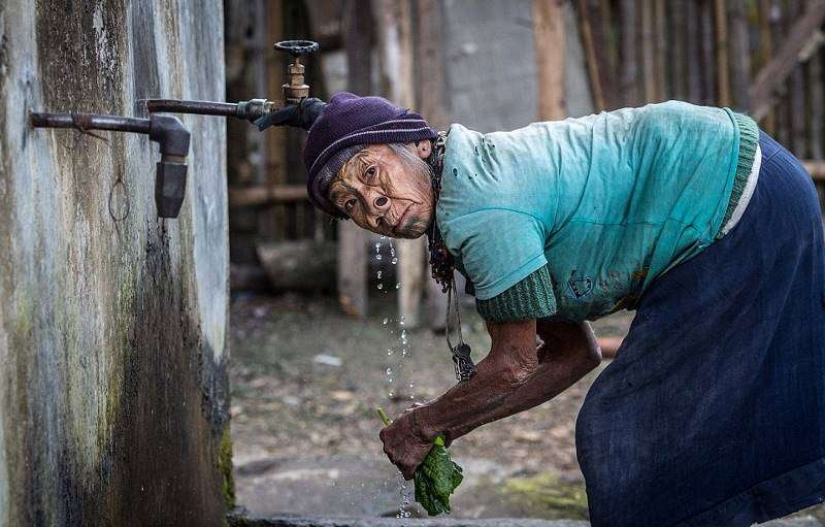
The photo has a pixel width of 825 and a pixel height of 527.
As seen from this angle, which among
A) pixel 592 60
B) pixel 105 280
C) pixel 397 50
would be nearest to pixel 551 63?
pixel 592 60

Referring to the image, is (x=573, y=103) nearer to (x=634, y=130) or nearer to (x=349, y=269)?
(x=349, y=269)

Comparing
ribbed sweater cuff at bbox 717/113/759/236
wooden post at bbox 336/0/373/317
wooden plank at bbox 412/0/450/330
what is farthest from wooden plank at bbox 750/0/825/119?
ribbed sweater cuff at bbox 717/113/759/236

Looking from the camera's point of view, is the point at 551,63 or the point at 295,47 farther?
the point at 551,63

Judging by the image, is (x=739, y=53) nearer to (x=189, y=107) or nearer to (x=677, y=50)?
(x=677, y=50)

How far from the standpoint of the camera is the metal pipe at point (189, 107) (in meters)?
2.80

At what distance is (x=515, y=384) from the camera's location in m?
2.53

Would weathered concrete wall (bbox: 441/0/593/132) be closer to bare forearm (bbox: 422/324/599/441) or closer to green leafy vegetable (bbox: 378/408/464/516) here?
bare forearm (bbox: 422/324/599/441)

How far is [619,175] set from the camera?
2.52 metres

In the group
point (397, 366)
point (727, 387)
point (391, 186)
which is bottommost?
point (397, 366)

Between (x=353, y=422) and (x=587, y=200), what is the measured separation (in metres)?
3.45

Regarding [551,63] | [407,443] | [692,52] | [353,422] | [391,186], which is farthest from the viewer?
[692,52]

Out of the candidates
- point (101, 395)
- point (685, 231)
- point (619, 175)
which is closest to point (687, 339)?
point (685, 231)

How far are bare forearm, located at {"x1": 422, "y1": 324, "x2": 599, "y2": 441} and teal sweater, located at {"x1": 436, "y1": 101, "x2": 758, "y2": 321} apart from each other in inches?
6.7

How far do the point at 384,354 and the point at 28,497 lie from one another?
15.9 feet
